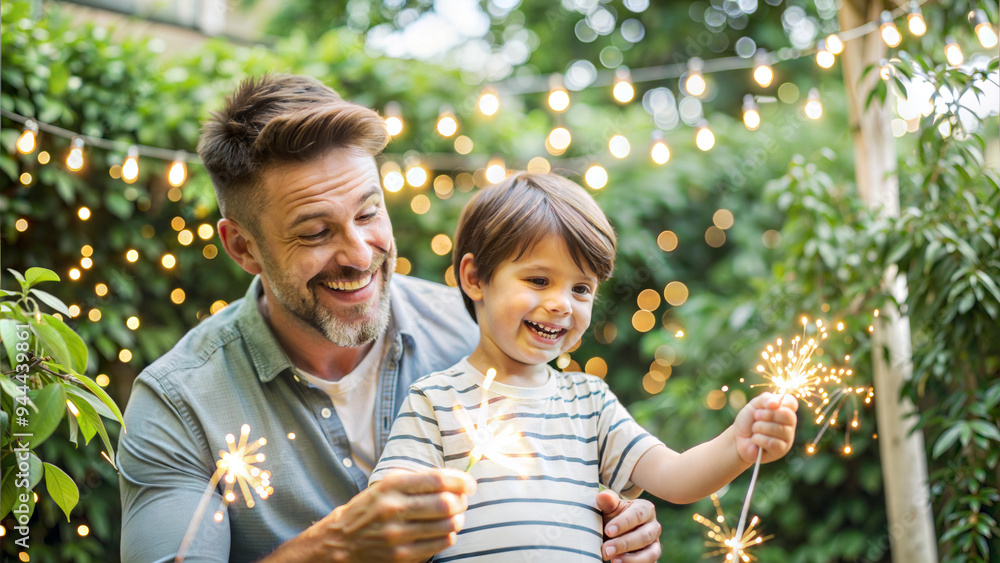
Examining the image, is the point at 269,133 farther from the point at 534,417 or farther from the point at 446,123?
the point at 446,123

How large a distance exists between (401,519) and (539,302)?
0.49 m

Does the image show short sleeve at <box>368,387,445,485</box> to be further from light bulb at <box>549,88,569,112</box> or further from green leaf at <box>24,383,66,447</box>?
light bulb at <box>549,88,569,112</box>

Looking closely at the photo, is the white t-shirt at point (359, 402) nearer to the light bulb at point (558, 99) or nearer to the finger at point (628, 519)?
the finger at point (628, 519)

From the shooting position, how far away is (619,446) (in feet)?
4.95

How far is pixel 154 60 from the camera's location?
2.99m

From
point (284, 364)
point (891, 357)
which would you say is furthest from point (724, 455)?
point (891, 357)

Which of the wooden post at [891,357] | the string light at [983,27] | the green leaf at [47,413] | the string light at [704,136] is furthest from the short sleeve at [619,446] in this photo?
the string light at [983,27]

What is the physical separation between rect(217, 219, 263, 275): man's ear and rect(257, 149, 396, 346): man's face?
0.19 feet

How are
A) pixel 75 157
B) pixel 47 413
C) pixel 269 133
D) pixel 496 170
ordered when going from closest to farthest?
pixel 47 413, pixel 269 133, pixel 75 157, pixel 496 170

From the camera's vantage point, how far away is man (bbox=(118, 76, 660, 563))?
152 centimetres

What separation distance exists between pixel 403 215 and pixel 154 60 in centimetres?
121

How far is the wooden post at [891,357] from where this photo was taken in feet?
7.97

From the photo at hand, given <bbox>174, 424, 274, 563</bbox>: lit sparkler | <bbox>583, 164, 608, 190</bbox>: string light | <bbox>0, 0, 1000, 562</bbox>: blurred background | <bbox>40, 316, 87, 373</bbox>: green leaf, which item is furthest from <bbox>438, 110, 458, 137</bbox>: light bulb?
<bbox>40, 316, 87, 373</bbox>: green leaf

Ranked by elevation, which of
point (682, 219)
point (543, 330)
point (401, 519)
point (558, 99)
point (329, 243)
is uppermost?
point (682, 219)
